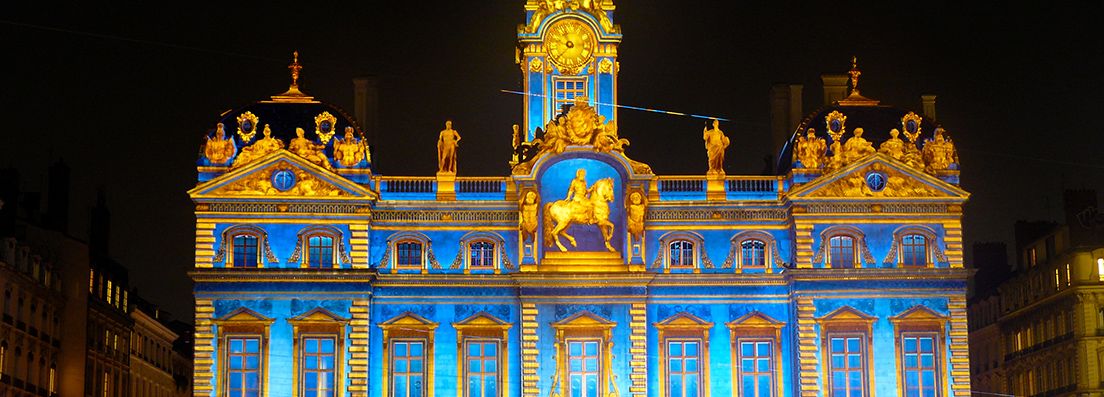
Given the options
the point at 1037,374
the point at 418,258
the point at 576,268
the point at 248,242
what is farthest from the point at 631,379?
the point at 1037,374

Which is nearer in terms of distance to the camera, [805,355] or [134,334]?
[805,355]

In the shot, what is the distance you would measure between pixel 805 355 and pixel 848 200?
6564mm

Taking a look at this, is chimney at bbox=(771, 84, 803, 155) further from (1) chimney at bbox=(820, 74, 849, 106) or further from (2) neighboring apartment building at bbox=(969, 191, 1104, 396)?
(2) neighboring apartment building at bbox=(969, 191, 1104, 396)

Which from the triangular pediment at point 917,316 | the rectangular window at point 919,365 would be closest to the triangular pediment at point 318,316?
the triangular pediment at point 917,316

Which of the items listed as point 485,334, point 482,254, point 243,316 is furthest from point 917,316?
point 243,316

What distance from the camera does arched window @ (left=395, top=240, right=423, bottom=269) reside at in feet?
265

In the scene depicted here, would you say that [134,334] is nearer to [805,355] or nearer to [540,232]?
[540,232]

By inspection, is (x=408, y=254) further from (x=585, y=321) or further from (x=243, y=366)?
(x=243, y=366)

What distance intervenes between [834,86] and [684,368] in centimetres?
1552

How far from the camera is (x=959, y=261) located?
80000 millimetres

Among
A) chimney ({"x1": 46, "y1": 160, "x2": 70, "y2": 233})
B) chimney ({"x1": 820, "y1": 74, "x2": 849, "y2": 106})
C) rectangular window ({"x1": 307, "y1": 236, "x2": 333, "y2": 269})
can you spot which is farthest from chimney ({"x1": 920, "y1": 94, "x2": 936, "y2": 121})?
chimney ({"x1": 46, "y1": 160, "x2": 70, "y2": 233})

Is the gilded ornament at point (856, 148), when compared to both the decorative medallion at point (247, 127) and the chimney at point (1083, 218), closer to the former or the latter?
the chimney at point (1083, 218)

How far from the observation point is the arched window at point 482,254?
80875 millimetres

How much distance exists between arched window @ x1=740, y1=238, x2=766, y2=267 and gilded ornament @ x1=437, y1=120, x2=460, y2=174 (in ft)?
40.4
